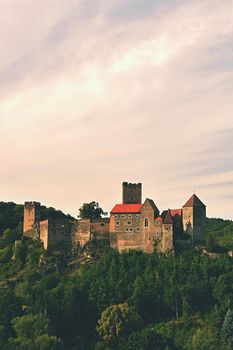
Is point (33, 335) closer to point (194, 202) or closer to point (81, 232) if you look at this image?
point (81, 232)

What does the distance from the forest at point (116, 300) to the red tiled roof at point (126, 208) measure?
5.12 meters

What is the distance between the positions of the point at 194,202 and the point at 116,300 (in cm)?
1700

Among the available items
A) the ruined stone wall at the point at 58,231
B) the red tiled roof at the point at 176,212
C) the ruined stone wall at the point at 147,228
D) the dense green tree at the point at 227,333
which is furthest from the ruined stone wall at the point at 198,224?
the ruined stone wall at the point at 58,231

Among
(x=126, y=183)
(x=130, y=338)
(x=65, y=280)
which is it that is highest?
(x=126, y=183)

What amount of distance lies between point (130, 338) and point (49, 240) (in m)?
22.5

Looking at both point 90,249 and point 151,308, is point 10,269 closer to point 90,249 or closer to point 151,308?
point 90,249

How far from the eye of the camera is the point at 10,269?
10769 centimetres

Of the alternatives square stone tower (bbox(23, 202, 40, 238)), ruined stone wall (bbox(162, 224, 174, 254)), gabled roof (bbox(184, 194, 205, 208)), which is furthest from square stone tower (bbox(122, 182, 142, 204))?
square stone tower (bbox(23, 202, 40, 238))

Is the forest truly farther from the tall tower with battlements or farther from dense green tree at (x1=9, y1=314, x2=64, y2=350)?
the tall tower with battlements

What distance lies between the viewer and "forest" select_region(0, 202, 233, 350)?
293ft

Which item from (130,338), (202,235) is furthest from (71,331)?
(202,235)

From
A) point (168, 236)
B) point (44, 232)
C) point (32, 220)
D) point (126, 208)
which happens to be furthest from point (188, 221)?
point (32, 220)

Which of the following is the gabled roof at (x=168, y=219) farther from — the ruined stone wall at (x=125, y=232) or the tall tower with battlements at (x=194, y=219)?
the ruined stone wall at (x=125, y=232)

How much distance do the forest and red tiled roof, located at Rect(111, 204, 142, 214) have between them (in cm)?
512
